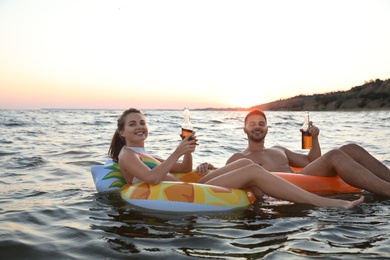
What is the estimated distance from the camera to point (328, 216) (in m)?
3.95

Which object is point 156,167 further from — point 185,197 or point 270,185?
point 270,185

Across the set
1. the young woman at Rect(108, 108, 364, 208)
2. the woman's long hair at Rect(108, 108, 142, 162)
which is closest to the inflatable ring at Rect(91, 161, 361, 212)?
the young woman at Rect(108, 108, 364, 208)

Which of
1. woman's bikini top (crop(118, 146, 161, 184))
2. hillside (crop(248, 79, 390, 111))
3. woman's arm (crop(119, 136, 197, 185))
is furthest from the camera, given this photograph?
hillside (crop(248, 79, 390, 111))

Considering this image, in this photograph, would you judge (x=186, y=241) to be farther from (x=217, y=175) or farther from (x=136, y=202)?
(x=217, y=175)

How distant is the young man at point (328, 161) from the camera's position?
4758 millimetres

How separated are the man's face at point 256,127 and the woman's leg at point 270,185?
1.41 m

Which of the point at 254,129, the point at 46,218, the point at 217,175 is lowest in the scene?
the point at 46,218

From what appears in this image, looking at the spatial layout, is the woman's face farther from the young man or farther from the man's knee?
the man's knee

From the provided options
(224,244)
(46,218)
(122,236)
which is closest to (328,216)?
(224,244)

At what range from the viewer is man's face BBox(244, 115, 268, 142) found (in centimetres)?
587

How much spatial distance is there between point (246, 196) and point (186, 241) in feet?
4.58

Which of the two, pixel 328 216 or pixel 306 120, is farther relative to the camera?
pixel 306 120

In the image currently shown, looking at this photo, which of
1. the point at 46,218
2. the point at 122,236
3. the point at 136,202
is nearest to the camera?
the point at 122,236

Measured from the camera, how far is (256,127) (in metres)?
5.90
